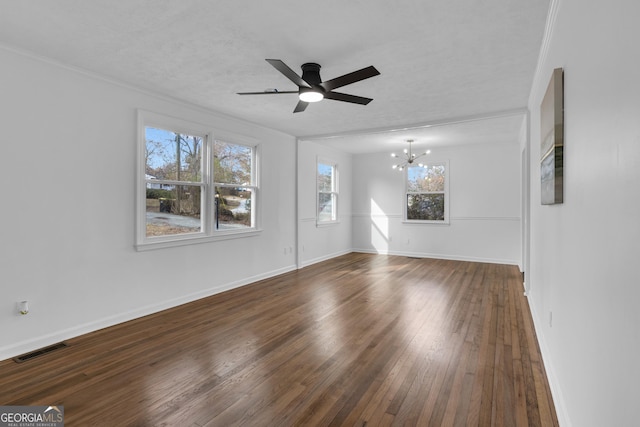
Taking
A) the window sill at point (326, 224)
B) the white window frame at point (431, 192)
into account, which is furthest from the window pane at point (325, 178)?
the white window frame at point (431, 192)

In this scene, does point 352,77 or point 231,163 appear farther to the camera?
point 231,163

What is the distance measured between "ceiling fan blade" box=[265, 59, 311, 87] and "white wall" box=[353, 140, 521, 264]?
219 inches

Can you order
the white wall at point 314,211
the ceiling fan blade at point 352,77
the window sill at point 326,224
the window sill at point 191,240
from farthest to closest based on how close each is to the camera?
the window sill at point 326,224 → the white wall at point 314,211 → the window sill at point 191,240 → the ceiling fan blade at point 352,77

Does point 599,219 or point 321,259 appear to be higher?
point 599,219

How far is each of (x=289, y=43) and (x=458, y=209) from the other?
5971 millimetres

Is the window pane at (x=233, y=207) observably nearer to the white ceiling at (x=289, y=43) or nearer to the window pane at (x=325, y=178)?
the white ceiling at (x=289, y=43)

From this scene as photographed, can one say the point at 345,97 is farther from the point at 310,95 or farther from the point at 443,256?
the point at 443,256

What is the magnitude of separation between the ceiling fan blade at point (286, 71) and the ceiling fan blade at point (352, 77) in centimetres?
20

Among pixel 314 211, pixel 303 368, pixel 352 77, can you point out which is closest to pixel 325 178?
pixel 314 211

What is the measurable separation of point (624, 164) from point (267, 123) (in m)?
4.84

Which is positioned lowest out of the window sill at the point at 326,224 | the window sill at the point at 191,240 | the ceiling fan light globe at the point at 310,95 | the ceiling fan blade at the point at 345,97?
the window sill at the point at 191,240

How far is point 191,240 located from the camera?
14.2 feet

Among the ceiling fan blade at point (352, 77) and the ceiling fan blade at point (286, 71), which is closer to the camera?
the ceiling fan blade at point (286, 71)

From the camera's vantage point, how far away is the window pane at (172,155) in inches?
155
